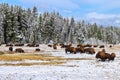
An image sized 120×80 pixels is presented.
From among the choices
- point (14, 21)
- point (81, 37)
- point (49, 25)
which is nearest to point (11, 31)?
point (14, 21)

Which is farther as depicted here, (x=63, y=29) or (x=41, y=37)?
(x=63, y=29)

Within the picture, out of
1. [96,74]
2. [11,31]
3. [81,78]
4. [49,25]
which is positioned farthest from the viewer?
[49,25]

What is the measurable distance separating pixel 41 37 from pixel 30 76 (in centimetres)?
13027

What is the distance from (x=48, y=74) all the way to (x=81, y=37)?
156 m

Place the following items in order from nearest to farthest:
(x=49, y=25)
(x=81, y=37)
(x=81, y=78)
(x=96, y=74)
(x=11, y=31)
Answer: (x=81, y=78), (x=96, y=74), (x=11, y=31), (x=49, y=25), (x=81, y=37)

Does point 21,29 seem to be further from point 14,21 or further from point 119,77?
point 119,77

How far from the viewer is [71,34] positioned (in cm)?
19625

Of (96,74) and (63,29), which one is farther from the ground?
(63,29)

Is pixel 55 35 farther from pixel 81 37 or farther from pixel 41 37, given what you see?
pixel 81 37

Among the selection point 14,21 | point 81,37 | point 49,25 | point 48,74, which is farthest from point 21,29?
point 48,74

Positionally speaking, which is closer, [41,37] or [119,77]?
[119,77]

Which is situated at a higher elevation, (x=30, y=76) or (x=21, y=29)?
(x=21, y=29)

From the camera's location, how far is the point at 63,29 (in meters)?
194

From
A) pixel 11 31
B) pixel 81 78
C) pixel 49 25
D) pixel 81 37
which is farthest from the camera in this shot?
pixel 81 37
